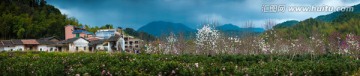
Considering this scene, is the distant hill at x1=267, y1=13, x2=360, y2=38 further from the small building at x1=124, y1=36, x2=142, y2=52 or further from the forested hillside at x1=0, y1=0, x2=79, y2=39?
the forested hillside at x1=0, y1=0, x2=79, y2=39

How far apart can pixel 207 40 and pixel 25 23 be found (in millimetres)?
37011

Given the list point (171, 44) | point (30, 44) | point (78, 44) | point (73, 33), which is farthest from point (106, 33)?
point (171, 44)

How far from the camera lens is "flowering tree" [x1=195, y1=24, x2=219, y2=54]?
21.3 m

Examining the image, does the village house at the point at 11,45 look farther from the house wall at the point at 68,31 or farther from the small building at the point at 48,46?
the house wall at the point at 68,31

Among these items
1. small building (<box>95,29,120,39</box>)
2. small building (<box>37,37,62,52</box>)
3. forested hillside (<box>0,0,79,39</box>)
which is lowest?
small building (<box>37,37,62,52</box>)

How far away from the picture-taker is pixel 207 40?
23.2 metres

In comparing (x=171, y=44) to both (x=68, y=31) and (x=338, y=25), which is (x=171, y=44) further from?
(x=338, y=25)

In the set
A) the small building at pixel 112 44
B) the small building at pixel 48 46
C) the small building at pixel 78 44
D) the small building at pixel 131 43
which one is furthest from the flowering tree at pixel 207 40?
the small building at pixel 48 46

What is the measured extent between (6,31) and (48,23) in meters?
5.87

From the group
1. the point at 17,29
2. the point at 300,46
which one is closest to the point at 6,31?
the point at 17,29

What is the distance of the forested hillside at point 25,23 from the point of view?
51594mm

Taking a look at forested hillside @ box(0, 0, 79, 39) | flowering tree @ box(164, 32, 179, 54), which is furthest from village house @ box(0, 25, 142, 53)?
flowering tree @ box(164, 32, 179, 54)

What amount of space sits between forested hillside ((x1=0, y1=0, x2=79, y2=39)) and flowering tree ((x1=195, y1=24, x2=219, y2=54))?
3486 cm

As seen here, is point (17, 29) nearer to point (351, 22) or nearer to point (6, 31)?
point (6, 31)
